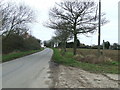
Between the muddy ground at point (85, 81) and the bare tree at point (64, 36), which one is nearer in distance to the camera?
the muddy ground at point (85, 81)

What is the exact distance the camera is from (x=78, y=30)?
3147 centimetres

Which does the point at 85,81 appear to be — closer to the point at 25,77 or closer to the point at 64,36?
the point at 25,77

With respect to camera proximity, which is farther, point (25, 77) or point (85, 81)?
point (25, 77)

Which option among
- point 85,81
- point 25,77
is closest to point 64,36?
point 25,77

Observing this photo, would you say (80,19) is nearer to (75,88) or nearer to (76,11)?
(76,11)

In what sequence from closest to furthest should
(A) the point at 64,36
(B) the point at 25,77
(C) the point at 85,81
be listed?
(C) the point at 85,81 → (B) the point at 25,77 → (A) the point at 64,36

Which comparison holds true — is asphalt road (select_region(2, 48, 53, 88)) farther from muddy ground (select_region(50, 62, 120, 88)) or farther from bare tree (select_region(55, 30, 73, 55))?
bare tree (select_region(55, 30, 73, 55))

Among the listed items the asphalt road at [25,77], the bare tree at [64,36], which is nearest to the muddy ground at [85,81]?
the asphalt road at [25,77]

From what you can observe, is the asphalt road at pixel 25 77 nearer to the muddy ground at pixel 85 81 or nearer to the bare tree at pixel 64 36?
the muddy ground at pixel 85 81

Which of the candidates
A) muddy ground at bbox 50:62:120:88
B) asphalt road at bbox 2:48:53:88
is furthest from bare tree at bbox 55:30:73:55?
muddy ground at bbox 50:62:120:88

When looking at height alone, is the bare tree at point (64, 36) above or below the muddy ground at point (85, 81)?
above

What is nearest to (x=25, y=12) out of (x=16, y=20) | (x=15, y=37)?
(x=16, y=20)

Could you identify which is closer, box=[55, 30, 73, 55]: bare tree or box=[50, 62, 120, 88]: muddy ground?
box=[50, 62, 120, 88]: muddy ground

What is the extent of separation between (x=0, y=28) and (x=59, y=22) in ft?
34.6
